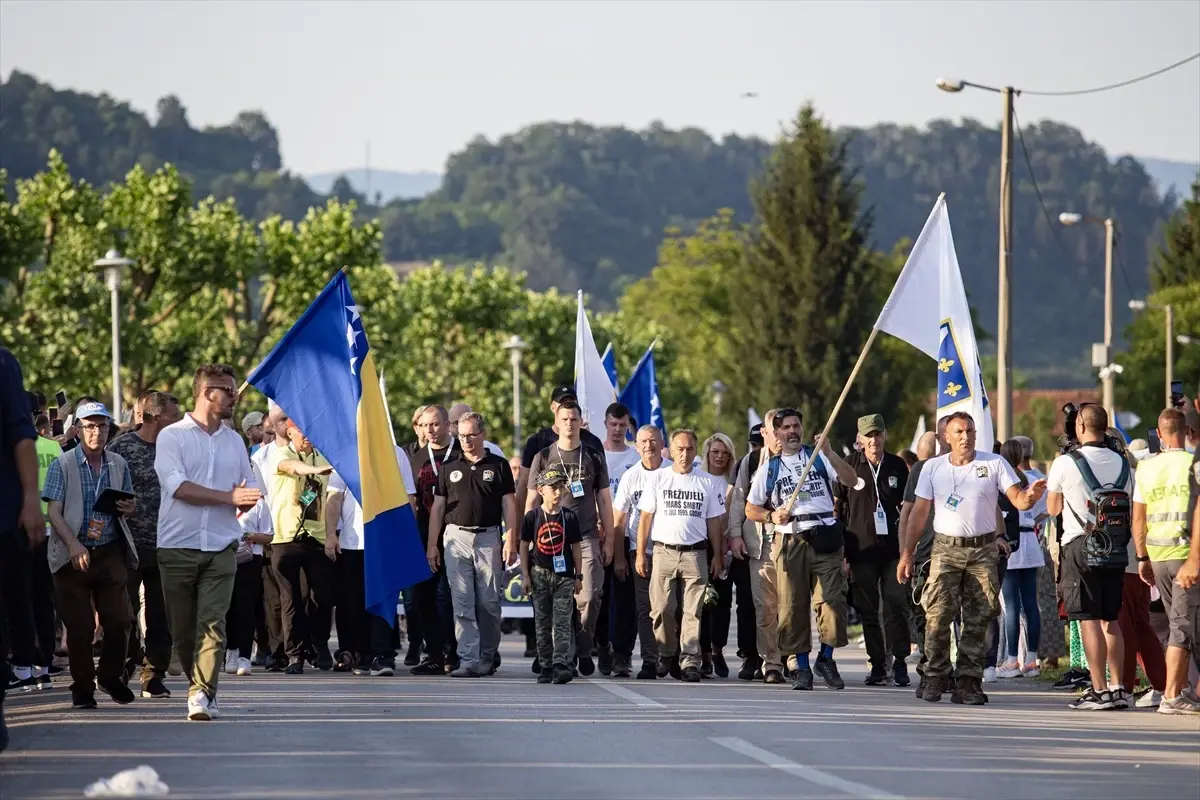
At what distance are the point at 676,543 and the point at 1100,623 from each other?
357 centimetres

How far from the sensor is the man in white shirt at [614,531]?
1675cm

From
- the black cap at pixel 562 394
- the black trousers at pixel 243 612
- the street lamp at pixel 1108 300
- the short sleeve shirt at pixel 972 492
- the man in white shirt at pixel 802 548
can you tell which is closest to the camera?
the short sleeve shirt at pixel 972 492

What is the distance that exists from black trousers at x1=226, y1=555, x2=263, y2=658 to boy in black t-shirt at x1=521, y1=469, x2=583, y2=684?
2324 mm

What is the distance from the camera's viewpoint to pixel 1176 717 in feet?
43.4

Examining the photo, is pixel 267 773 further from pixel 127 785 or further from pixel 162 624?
pixel 162 624

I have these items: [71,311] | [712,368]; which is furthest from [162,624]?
[712,368]

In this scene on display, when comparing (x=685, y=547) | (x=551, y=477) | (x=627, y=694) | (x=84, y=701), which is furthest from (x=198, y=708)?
(x=685, y=547)

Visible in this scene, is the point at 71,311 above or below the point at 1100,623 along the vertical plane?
above

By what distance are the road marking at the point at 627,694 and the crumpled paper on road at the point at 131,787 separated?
15.6 ft

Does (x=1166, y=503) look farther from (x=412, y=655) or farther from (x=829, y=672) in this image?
(x=412, y=655)

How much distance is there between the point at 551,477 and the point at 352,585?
2085mm

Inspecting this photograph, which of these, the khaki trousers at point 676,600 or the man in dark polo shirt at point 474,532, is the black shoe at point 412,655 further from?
the khaki trousers at point 676,600

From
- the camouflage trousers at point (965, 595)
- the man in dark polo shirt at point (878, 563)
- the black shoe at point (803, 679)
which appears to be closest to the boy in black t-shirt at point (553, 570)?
the black shoe at point (803, 679)

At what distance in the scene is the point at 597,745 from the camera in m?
11.1
